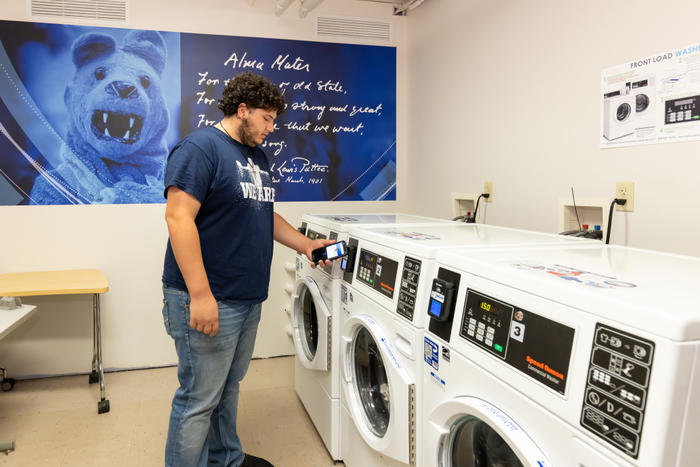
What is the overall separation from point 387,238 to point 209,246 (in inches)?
25.9

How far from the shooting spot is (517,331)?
3.66 feet

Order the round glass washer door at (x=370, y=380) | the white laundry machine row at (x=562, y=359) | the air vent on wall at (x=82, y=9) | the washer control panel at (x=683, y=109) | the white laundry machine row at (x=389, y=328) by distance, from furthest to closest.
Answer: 1. the air vent on wall at (x=82, y=9)
2. the round glass washer door at (x=370, y=380)
3. the washer control panel at (x=683, y=109)
4. the white laundry machine row at (x=389, y=328)
5. the white laundry machine row at (x=562, y=359)

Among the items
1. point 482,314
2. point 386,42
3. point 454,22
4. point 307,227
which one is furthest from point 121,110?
point 482,314

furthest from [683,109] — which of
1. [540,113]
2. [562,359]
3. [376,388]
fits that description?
[376,388]

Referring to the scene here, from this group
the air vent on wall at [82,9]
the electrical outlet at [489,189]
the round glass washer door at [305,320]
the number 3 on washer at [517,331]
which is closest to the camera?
the number 3 on washer at [517,331]

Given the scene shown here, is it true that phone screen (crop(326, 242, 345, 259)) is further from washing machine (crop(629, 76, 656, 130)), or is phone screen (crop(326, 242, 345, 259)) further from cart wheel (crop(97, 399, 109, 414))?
cart wheel (crop(97, 399, 109, 414))

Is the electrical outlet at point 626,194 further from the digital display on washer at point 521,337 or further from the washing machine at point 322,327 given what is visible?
the digital display on washer at point 521,337

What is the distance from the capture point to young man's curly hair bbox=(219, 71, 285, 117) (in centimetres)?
190

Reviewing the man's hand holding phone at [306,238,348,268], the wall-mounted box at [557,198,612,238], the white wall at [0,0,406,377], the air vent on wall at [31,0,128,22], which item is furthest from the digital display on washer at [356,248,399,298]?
the air vent on wall at [31,0,128,22]

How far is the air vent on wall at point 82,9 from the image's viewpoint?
10.4ft

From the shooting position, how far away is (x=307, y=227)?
2811 mm

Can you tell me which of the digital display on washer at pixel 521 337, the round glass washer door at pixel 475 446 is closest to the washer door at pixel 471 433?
the round glass washer door at pixel 475 446

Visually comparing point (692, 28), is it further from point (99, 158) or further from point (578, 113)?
point (99, 158)

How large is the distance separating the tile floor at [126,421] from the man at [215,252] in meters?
0.63
